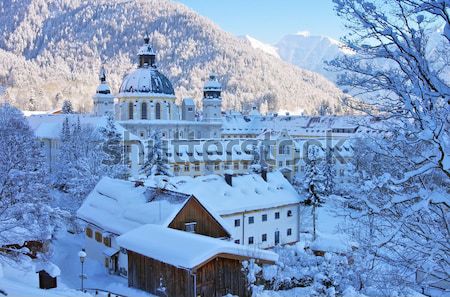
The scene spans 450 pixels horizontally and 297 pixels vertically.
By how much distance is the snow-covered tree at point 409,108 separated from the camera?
6480 millimetres

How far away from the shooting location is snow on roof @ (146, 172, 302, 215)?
30781 millimetres

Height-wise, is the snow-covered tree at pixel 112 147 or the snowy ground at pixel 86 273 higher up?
the snow-covered tree at pixel 112 147

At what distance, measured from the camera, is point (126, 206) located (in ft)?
90.5

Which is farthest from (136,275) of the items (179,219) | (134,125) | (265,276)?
(134,125)

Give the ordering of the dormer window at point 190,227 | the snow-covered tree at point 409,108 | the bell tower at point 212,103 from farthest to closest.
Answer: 1. the bell tower at point 212,103
2. the dormer window at point 190,227
3. the snow-covered tree at point 409,108

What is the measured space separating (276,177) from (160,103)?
174ft

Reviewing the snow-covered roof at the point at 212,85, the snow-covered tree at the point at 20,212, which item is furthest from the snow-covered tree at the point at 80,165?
the snow-covered roof at the point at 212,85

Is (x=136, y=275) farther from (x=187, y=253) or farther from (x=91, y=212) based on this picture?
(x=91, y=212)

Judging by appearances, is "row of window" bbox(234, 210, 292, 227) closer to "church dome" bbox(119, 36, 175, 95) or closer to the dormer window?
the dormer window

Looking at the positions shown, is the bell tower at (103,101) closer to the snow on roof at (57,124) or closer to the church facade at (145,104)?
the church facade at (145,104)

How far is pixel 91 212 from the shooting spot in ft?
98.5

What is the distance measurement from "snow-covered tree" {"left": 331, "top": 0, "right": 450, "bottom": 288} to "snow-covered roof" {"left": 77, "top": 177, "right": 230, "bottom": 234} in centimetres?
1779

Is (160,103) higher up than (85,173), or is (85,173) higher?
(160,103)

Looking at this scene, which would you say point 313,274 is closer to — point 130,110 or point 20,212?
point 20,212
